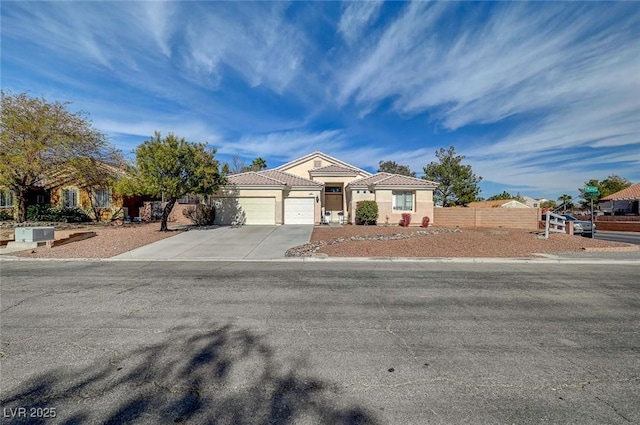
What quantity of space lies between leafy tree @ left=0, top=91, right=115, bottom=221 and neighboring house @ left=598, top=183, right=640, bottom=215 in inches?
2037

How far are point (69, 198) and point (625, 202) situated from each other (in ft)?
188

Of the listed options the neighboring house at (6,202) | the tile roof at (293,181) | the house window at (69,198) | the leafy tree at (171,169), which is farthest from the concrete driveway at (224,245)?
the neighboring house at (6,202)

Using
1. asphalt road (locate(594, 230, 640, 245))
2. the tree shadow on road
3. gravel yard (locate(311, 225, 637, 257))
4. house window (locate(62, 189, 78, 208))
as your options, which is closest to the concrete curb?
gravel yard (locate(311, 225, 637, 257))

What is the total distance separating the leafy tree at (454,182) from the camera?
34.3 meters

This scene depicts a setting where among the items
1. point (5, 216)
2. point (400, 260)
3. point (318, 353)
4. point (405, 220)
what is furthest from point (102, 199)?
point (318, 353)

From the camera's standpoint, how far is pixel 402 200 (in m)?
23.7

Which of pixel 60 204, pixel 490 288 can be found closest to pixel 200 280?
pixel 490 288

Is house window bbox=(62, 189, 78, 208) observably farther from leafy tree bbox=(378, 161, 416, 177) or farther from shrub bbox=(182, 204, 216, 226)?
leafy tree bbox=(378, 161, 416, 177)

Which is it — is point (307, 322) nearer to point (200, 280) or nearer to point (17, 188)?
point (200, 280)

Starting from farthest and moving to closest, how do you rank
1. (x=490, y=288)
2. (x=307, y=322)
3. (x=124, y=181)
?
(x=124, y=181), (x=490, y=288), (x=307, y=322)

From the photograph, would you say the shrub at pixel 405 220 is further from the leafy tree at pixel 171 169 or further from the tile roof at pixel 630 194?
the tile roof at pixel 630 194

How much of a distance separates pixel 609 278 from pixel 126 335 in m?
11.8

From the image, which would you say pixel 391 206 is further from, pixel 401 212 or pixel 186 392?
pixel 186 392

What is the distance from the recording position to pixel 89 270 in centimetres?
908
